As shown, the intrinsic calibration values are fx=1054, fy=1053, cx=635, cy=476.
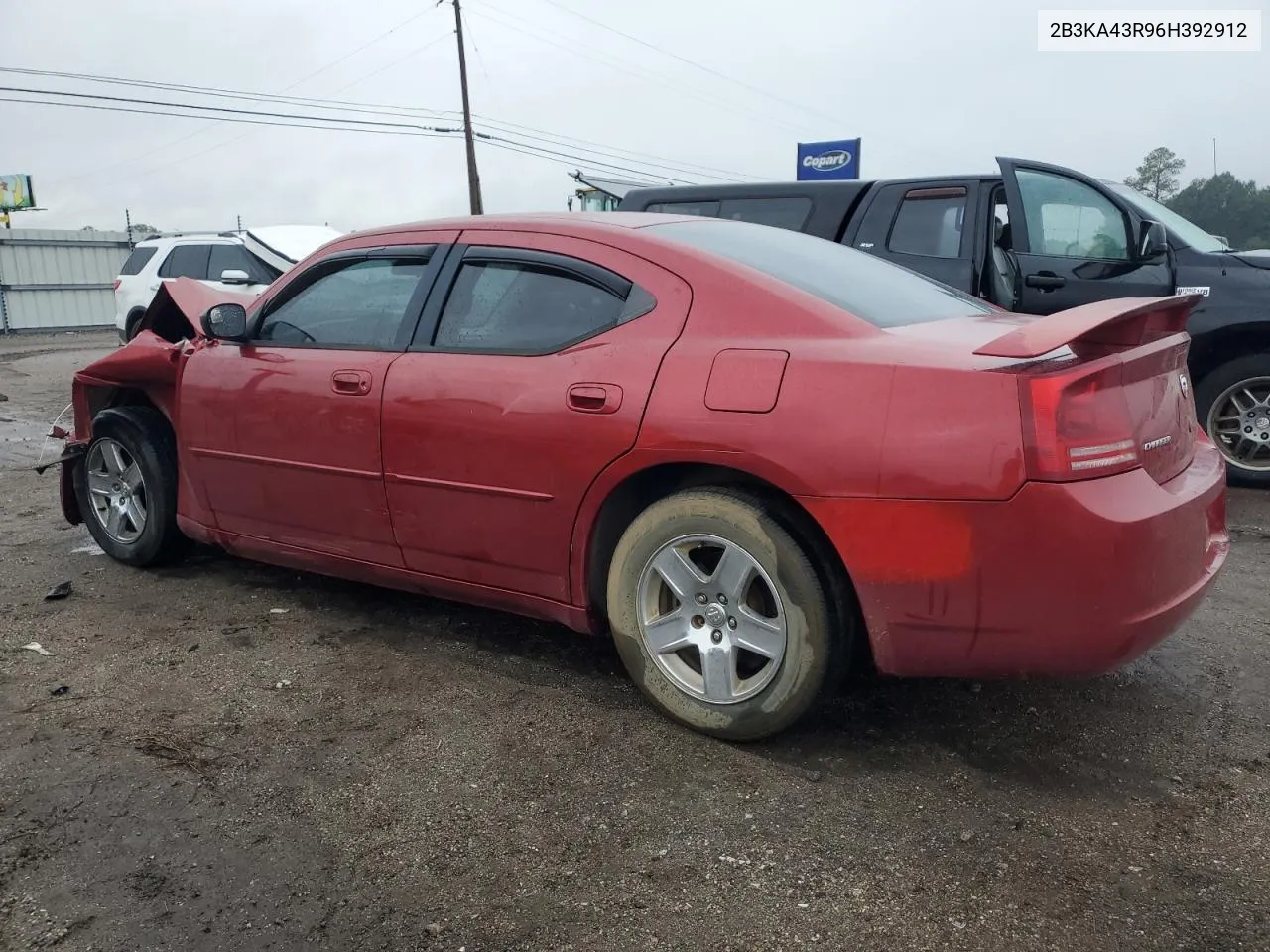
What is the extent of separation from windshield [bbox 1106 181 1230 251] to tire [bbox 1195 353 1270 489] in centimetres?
84

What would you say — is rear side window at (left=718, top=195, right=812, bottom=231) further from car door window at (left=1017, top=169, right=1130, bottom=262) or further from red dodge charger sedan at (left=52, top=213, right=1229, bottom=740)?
red dodge charger sedan at (left=52, top=213, right=1229, bottom=740)

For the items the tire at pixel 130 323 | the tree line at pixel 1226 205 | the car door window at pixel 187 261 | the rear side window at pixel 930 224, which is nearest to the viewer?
the rear side window at pixel 930 224

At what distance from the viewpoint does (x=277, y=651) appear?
3.77m

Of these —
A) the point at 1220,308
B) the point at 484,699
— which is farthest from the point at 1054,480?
the point at 1220,308

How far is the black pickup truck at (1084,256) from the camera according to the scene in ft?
20.7

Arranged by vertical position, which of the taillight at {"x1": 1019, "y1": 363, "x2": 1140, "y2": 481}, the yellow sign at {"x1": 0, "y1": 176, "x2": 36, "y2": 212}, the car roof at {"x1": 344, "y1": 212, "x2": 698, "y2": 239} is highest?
the yellow sign at {"x1": 0, "y1": 176, "x2": 36, "y2": 212}

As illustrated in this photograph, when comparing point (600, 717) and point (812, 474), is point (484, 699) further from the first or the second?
point (812, 474)

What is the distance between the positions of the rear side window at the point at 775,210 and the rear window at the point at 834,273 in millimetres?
3511

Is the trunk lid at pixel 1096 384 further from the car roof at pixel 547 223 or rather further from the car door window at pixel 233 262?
the car door window at pixel 233 262

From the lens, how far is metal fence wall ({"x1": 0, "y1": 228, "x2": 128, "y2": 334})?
25547 mm

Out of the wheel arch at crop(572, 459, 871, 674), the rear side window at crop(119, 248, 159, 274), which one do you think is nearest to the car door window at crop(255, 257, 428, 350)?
the wheel arch at crop(572, 459, 871, 674)

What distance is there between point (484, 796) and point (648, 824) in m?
0.45

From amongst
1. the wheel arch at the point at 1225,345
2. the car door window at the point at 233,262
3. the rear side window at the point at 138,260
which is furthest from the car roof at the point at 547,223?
the rear side window at the point at 138,260

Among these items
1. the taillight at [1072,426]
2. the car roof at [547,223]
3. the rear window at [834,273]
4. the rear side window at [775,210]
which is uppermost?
the rear side window at [775,210]
